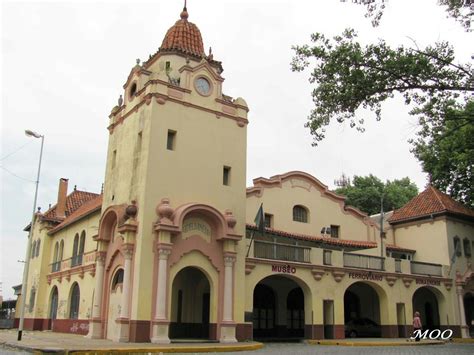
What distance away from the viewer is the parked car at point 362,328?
30.1 meters

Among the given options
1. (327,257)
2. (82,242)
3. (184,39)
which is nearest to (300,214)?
(327,257)

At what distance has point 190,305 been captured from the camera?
85.5 feet

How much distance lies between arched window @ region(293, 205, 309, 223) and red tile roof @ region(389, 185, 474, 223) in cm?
684

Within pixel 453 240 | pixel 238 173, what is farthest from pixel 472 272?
pixel 238 173

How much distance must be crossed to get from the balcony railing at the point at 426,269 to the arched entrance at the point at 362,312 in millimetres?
2775

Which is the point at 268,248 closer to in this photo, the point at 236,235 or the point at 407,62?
the point at 236,235

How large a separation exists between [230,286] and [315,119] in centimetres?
1011

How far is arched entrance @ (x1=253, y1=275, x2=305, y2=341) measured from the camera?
29303mm

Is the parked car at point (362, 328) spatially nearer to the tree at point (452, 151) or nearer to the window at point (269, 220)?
the window at point (269, 220)

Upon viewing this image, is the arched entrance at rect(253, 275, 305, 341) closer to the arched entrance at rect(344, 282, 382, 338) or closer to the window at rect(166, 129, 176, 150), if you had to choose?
the arched entrance at rect(344, 282, 382, 338)

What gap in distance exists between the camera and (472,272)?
33.2 metres

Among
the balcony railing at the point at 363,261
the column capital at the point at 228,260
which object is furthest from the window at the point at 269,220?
the column capital at the point at 228,260

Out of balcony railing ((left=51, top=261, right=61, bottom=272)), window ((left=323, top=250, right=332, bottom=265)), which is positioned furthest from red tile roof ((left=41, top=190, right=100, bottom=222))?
window ((left=323, top=250, right=332, bottom=265))

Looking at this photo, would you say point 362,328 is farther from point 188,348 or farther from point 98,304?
point 98,304
